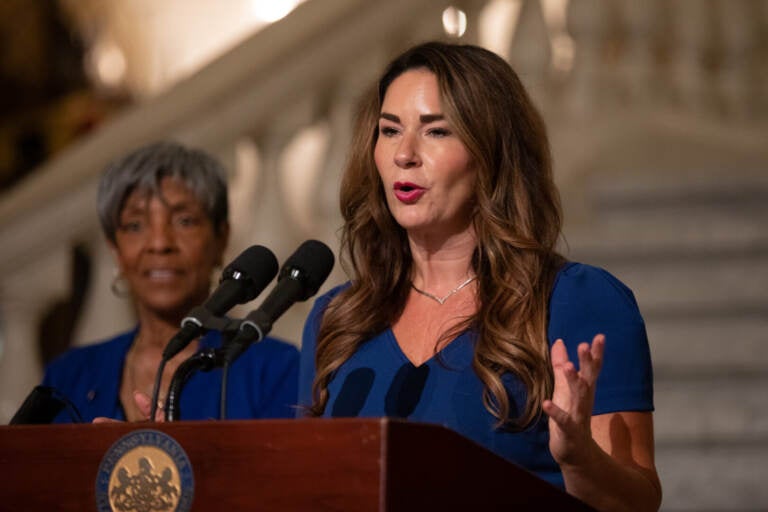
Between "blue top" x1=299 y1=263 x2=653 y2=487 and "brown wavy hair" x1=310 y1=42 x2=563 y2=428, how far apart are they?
27 millimetres

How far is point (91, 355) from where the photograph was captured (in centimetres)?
342

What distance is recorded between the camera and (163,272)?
3283 mm

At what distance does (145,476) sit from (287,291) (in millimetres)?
456

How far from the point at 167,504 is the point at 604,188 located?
2.99 m

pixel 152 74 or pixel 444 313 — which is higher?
pixel 152 74

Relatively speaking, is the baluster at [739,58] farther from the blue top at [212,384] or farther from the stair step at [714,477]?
the blue top at [212,384]

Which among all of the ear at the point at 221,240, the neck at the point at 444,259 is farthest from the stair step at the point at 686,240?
the neck at the point at 444,259

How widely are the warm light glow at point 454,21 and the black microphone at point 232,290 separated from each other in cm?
230

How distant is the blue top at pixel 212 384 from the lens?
318 cm

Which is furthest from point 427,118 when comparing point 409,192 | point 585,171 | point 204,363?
point 585,171

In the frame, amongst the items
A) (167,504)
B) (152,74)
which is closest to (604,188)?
(167,504)

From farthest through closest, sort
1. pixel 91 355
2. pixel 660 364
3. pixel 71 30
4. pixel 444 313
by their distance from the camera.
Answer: pixel 71 30
pixel 660 364
pixel 91 355
pixel 444 313

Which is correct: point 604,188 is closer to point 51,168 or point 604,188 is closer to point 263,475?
point 51,168

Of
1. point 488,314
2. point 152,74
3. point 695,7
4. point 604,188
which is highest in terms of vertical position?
point 152,74
